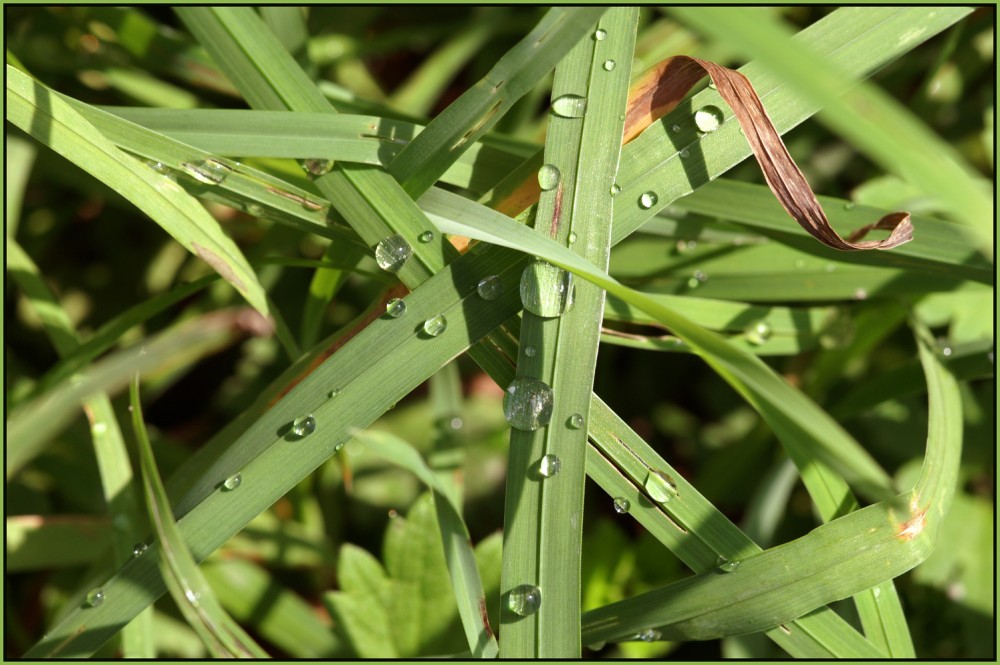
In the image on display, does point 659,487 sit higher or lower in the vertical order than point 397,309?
lower

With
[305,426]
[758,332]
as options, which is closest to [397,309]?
[305,426]

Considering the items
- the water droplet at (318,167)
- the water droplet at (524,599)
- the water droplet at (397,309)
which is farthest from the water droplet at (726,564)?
the water droplet at (318,167)

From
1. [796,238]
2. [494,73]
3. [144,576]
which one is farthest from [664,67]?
[144,576]

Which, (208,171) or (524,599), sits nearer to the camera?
(524,599)

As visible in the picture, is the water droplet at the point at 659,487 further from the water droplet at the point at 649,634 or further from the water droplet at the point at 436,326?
the water droplet at the point at 436,326

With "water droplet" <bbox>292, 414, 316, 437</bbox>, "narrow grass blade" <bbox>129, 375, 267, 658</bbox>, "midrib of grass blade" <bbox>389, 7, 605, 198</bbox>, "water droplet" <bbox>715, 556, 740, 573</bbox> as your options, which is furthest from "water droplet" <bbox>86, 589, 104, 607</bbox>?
"water droplet" <bbox>715, 556, 740, 573</bbox>

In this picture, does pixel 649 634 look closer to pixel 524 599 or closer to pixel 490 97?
pixel 524 599

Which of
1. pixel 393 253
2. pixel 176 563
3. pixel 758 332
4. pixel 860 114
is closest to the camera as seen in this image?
pixel 860 114

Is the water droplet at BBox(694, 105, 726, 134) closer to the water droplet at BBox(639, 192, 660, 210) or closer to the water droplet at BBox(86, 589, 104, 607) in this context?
the water droplet at BBox(639, 192, 660, 210)
